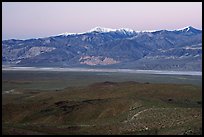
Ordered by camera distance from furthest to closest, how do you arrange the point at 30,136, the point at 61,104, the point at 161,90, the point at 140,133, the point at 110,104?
1. the point at 161,90
2. the point at 61,104
3. the point at 110,104
4. the point at 140,133
5. the point at 30,136

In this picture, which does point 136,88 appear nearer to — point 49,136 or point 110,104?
point 110,104

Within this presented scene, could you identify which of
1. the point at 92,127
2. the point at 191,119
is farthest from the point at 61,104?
the point at 191,119

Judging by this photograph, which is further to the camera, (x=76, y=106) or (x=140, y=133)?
(x=76, y=106)

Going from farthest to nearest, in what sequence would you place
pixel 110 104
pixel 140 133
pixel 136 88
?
pixel 136 88 < pixel 110 104 < pixel 140 133

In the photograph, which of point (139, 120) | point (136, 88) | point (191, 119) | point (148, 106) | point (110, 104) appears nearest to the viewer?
point (191, 119)

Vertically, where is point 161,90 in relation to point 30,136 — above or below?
below

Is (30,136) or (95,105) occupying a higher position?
(30,136)

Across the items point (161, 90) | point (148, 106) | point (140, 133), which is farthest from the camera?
point (161, 90)

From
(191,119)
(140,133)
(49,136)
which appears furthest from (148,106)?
(49,136)

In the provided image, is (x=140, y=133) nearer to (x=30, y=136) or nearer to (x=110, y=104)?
(x=30, y=136)
